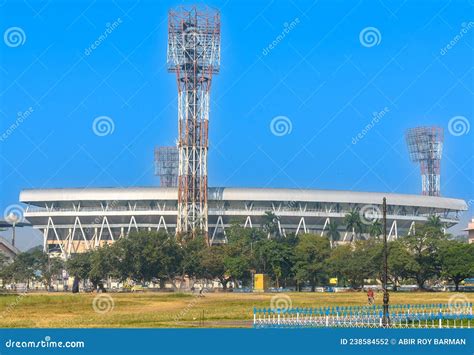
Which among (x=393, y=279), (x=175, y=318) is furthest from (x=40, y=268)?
(x=175, y=318)

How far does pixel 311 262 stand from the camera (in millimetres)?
115125

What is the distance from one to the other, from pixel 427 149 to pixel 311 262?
271 feet

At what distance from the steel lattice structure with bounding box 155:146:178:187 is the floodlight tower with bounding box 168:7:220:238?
4415cm

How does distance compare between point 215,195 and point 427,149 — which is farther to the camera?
point 427,149

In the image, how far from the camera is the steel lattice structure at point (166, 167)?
182875mm

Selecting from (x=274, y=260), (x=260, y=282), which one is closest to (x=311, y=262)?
(x=274, y=260)

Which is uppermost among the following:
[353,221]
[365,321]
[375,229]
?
[353,221]

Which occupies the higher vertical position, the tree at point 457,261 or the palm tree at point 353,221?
the palm tree at point 353,221

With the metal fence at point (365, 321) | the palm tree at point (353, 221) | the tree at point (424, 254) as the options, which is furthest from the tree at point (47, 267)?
the metal fence at point (365, 321)

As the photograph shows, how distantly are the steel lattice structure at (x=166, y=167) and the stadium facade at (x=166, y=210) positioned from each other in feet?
81.4

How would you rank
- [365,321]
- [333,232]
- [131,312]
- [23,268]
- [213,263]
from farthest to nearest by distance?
1. [333,232]
2. [23,268]
3. [213,263]
4. [131,312]
5. [365,321]

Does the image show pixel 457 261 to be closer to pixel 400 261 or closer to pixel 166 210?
pixel 400 261

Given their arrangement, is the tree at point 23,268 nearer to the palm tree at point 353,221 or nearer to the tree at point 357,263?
the tree at point 357,263

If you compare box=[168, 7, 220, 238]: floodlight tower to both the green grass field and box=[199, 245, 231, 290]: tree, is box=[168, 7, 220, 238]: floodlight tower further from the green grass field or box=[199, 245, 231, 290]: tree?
the green grass field
